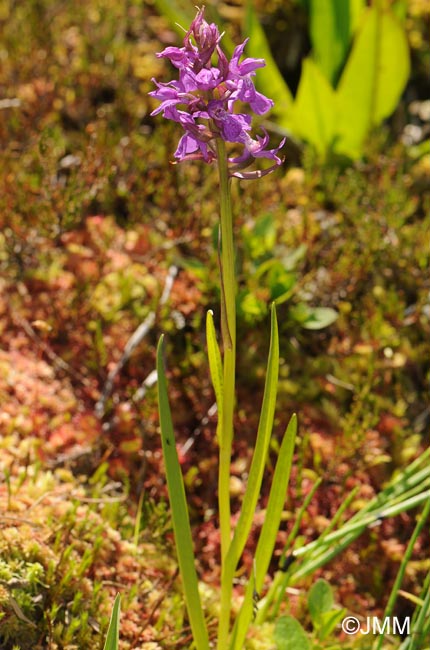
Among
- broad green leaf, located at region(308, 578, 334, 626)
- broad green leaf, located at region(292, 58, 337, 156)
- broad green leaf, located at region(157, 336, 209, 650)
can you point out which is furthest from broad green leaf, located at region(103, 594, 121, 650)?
broad green leaf, located at region(292, 58, 337, 156)

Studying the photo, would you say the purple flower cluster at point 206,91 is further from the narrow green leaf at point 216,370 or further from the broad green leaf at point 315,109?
the broad green leaf at point 315,109

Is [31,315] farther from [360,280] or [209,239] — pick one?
[360,280]

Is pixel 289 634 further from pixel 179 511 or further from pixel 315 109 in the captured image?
pixel 315 109

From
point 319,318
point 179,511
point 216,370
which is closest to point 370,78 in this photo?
point 319,318

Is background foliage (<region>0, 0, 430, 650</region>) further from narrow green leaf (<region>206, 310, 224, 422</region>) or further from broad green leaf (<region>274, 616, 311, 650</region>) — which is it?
narrow green leaf (<region>206, 310, 224, 422</region>)

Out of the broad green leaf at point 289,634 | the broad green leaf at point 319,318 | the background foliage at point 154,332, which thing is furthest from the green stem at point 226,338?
the broad green leaf at point 319,318

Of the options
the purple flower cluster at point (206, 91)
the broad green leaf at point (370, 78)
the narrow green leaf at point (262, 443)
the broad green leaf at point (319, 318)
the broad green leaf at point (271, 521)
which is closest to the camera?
the purple flower cluster at point (206, 91)
